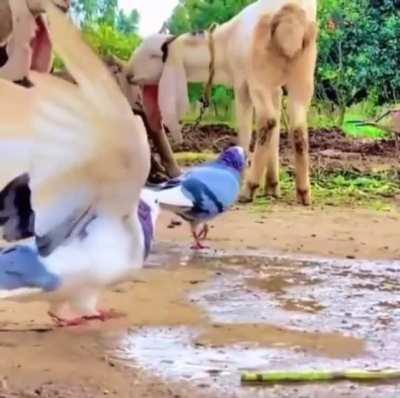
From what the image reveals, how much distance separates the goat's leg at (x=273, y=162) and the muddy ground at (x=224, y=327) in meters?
2.57

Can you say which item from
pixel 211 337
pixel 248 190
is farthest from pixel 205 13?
pixel 211 337

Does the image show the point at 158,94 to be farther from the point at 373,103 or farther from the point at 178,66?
the point at 373,103

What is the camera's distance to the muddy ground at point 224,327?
3639 mm

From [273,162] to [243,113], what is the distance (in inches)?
21.7

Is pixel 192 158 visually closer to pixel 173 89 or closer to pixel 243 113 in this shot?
pixel 173 89

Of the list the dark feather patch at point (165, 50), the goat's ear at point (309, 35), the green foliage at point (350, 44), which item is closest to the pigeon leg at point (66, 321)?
the goat's ear at point (309, 35)

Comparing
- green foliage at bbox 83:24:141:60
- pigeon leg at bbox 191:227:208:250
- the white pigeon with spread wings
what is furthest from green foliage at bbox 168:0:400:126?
the white pigeon with spread wings

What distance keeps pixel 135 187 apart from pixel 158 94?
6497mm

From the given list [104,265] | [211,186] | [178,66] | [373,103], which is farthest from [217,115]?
[104,265]

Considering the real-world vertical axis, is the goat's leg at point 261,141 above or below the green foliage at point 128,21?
below

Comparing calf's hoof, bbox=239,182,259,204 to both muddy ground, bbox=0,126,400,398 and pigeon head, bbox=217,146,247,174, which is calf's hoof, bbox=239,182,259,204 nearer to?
muddy ground, bbox=0,126,400,398

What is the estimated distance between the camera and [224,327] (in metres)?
4.47

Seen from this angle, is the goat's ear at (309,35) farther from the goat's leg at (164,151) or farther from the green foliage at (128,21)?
the green foliage at (128,21)

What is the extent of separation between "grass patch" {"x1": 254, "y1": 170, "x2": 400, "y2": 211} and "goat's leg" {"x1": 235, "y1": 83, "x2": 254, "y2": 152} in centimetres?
55
